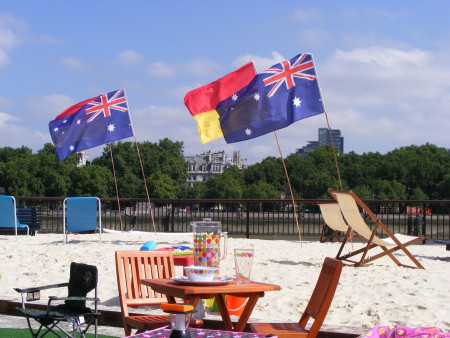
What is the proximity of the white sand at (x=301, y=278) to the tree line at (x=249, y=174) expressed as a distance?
3191 inches

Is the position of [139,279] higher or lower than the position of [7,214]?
lower

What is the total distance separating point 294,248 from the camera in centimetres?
1452

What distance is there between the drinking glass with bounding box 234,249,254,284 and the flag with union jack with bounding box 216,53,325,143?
8.78 meters

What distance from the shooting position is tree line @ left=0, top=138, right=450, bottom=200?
95875 mm

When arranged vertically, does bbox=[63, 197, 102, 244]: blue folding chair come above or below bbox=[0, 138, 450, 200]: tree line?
below

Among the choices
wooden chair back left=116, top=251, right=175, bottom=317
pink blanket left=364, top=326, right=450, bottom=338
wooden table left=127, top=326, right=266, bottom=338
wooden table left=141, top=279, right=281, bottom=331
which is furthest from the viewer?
wooden chair back left=116, top=251, right=175, bottom=317

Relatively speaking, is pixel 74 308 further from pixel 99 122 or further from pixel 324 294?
pixel 99 122

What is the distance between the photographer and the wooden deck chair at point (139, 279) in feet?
17.7

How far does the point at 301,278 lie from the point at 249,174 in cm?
10313

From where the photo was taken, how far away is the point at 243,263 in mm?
4930

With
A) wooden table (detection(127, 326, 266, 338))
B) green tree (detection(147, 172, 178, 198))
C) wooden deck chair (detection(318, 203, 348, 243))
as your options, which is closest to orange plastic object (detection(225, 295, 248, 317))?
wooden table (detection(127, 326, 266, 338))

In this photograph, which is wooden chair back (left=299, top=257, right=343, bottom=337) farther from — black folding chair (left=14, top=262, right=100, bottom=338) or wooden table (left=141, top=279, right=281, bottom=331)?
black folding chair (left=14, top=262, right=100, bottom=338)

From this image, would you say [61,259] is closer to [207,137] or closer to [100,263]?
[100,263]

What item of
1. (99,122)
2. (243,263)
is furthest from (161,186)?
(243,263)
